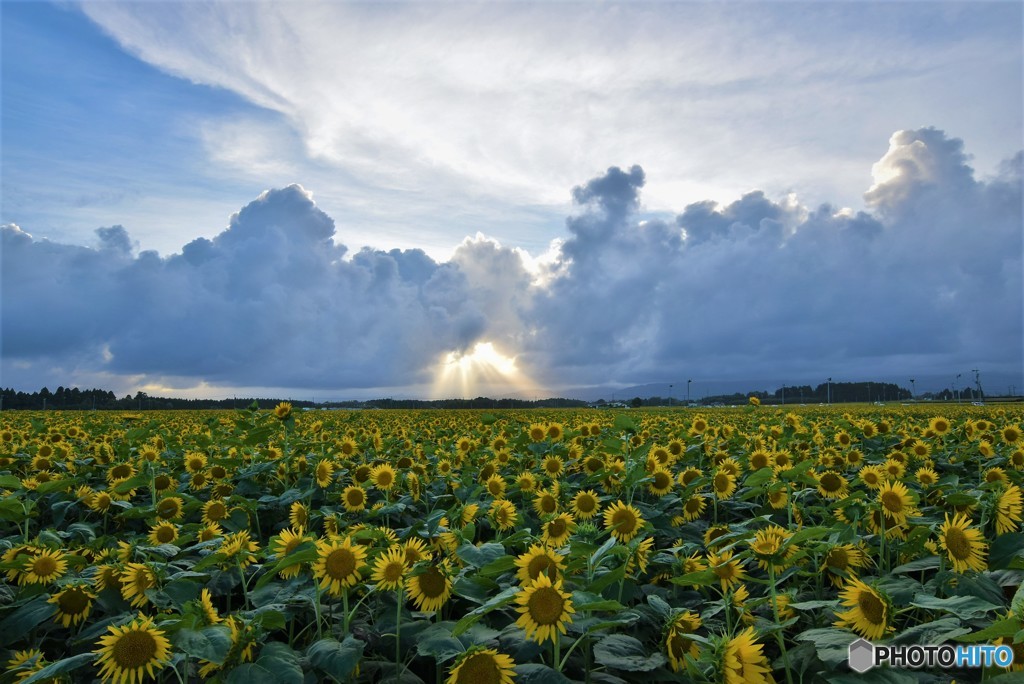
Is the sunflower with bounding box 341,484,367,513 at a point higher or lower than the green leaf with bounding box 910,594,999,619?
lower

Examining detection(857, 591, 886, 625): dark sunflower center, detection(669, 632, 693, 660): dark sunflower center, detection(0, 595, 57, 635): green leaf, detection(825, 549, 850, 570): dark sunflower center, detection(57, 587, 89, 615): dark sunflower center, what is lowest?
detection(0, 595, 57, 635): green leaf

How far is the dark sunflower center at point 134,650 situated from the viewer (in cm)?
300

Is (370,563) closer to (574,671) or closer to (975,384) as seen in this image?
(574,671)

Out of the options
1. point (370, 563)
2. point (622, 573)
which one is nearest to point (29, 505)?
point (370, 563)

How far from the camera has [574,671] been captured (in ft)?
10.7

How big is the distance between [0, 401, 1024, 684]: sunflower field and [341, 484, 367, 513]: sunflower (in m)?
0.03

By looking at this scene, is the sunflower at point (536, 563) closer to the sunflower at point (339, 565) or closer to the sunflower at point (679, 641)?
the sunflower at point (679, 641)

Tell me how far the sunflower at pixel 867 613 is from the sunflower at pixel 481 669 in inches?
62.1

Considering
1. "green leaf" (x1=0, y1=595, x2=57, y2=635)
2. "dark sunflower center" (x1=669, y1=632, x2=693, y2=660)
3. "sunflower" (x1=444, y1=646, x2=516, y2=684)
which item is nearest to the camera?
"sunflower" (x1=444, y1=646, x2=516, y2=684)

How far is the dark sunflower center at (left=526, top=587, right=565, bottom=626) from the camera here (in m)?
2.94

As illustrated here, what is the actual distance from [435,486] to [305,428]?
9.45 m

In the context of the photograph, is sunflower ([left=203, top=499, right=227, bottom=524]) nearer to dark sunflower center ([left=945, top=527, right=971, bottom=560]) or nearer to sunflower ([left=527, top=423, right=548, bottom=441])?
sunflower ([left=527, top=423, right=548, bottom=441])

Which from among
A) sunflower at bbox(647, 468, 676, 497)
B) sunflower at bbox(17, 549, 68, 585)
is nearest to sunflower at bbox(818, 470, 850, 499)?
sunflower at bbox(647, 468, 676, 497)

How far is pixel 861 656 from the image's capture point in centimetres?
269
